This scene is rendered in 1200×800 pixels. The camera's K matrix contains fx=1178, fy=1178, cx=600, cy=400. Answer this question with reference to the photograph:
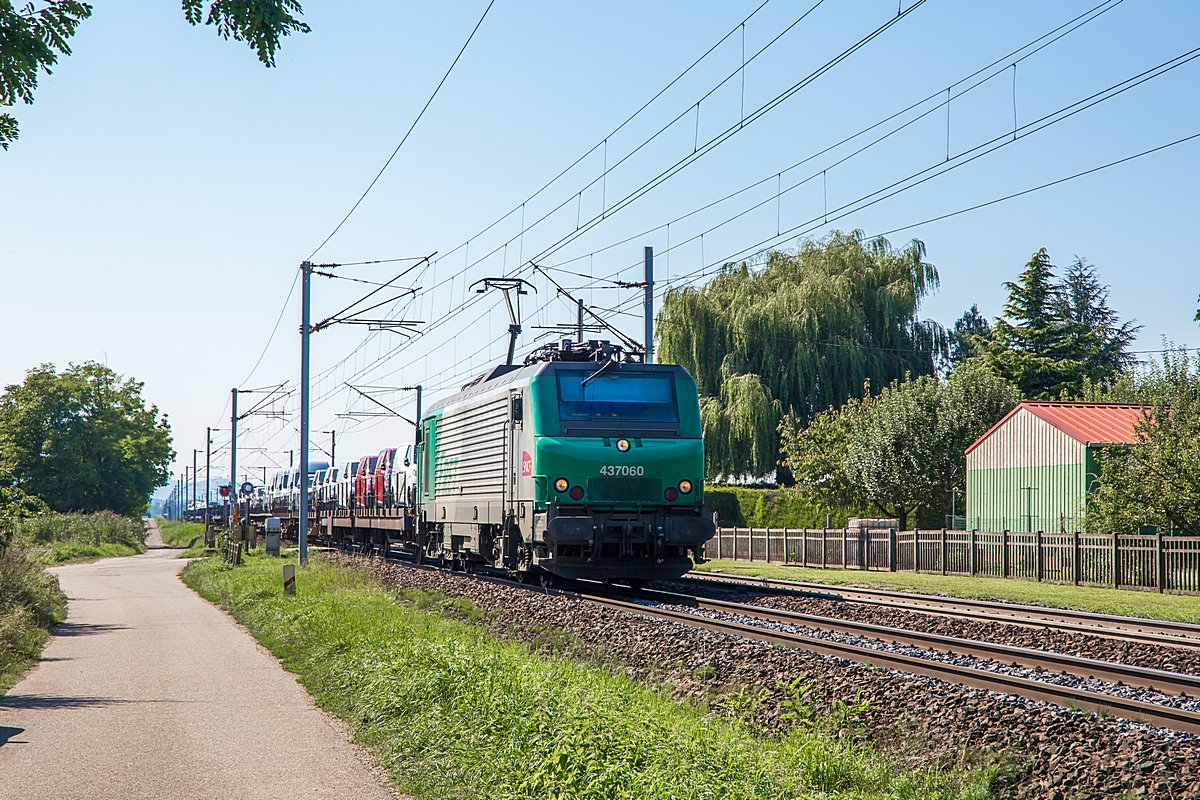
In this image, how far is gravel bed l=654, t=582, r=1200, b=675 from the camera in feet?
39.5

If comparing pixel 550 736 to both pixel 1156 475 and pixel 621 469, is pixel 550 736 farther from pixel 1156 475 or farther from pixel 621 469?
pixel 1156 475

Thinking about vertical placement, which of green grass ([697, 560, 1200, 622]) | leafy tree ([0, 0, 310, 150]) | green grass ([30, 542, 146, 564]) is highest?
leafy tree ([0, 0, 310, 150])

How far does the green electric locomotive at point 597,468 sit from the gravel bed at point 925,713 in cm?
422

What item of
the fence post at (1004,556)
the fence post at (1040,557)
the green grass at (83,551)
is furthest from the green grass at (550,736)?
the green grass at (83,551)

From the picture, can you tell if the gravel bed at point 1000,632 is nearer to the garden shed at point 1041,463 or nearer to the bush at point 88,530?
the garden shed at point 1041,463

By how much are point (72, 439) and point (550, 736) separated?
230 feet

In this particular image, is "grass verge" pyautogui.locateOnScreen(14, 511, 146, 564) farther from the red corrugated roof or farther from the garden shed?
the red corrugated roof

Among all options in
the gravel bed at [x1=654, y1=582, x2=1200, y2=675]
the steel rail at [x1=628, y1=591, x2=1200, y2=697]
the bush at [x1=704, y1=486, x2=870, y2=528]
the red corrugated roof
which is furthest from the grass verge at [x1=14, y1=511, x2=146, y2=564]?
the red corrugated roof

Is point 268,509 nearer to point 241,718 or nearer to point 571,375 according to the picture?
point 571,375

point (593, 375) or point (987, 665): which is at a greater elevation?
point (593, 375)

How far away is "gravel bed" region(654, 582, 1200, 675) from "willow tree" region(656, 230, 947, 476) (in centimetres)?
2526

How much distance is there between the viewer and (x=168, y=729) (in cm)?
909

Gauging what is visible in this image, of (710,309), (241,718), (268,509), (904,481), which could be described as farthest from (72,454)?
(241,718)

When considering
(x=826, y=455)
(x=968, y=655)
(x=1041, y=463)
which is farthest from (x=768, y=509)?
(x=968, y=655)
